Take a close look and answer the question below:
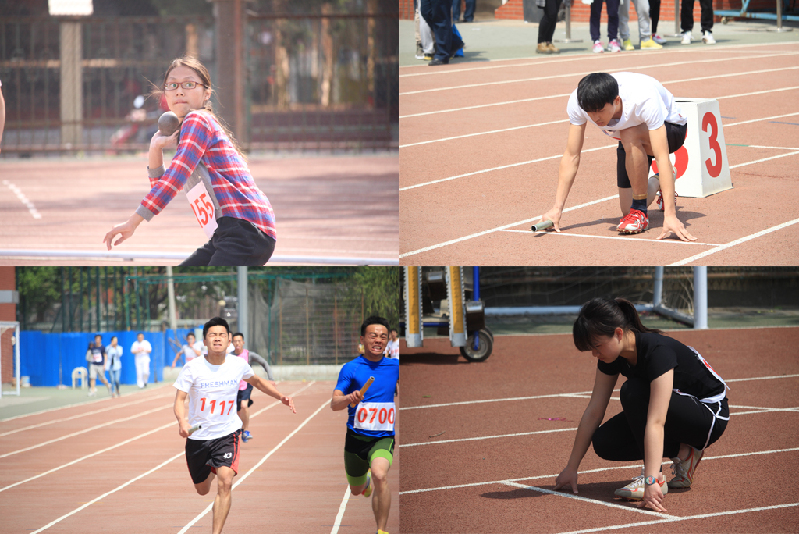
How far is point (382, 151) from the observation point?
14.7 m

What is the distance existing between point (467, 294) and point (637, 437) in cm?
929

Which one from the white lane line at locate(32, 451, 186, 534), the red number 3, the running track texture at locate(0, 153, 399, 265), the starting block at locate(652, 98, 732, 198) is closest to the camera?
the white lane line at locate(32, 451, 186, 534)

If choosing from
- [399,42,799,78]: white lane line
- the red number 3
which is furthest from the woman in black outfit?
[399,42,799,78]: white lane line

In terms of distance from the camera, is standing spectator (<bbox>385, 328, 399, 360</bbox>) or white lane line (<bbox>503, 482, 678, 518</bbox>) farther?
standing spectator (<bbox>385, 328, 399, 360</bbox>)

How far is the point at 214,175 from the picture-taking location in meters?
4.16

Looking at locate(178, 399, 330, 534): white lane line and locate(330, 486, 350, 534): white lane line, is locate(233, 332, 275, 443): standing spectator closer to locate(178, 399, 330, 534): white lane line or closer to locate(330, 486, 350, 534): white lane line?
locate(178, 399, 330, 534): white lane line

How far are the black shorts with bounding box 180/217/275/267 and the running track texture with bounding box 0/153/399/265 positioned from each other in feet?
5.23

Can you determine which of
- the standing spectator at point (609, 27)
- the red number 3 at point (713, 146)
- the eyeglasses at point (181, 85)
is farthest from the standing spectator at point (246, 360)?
the standing spectator at point (609, 27)

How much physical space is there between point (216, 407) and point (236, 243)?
799 mm

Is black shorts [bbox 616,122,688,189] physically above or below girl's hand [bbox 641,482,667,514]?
above

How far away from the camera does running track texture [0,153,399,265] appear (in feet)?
26.9

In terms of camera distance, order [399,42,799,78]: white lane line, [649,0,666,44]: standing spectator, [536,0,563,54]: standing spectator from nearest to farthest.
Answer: [399,42,799,78]: white lane line, [649,0,666,44]: standing spectator, [536,0,563,54]: standing spectator

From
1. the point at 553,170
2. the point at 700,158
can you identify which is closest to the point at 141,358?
the point at 553,170

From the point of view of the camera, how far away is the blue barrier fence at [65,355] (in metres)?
5.55
